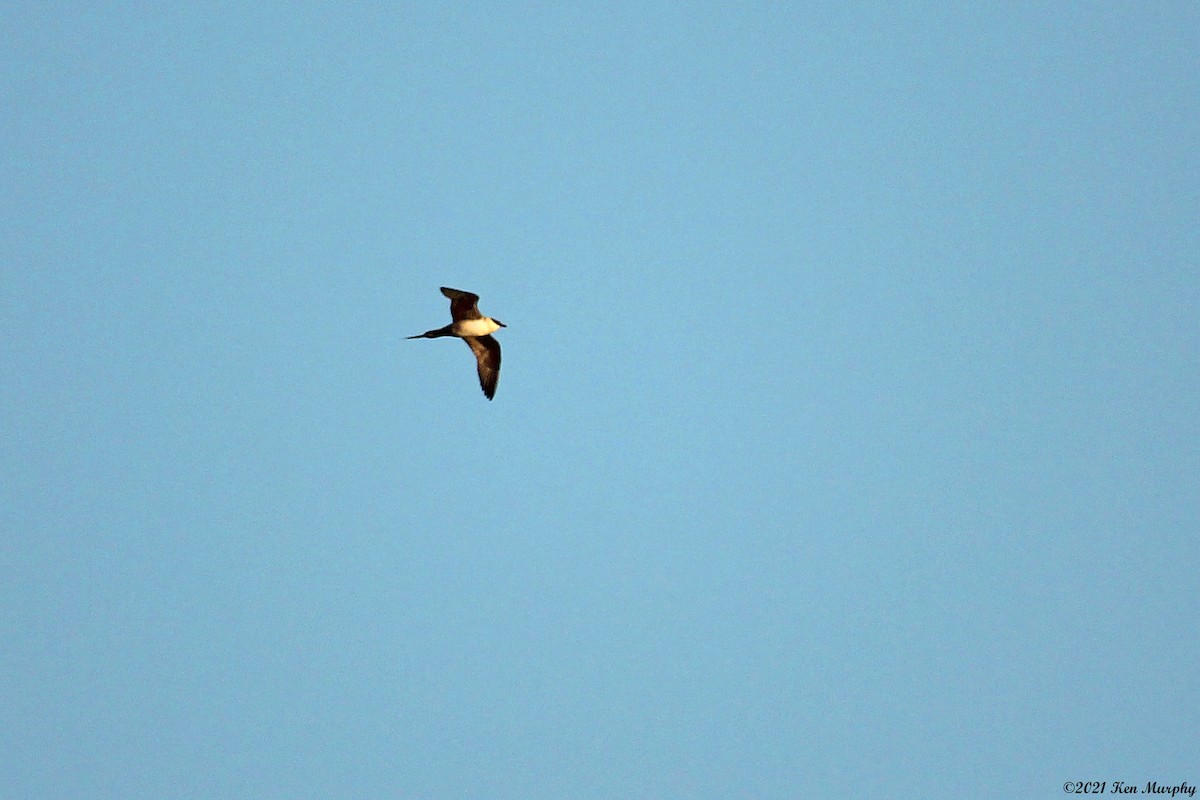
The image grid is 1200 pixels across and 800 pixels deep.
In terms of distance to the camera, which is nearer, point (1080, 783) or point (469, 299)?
point (469, 299)

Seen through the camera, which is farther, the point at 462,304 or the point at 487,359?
the point at 487,359

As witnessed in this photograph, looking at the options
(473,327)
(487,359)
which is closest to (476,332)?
(473,327)

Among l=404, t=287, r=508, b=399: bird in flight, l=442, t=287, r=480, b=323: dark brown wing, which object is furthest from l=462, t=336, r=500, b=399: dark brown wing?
l=442, t=287, r=480, b=323: dark brown wing

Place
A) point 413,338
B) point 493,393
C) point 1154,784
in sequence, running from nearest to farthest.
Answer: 1. point 413,338
2. point 493,393
3. point 1154,784

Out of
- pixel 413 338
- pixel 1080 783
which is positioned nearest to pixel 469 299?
pixel 413 338

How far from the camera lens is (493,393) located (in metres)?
39.4

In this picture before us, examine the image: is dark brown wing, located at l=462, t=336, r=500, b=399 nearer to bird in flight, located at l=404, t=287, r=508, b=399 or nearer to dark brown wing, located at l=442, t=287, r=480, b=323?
bird in flight, located at l=404, t=287, r=508, b=399

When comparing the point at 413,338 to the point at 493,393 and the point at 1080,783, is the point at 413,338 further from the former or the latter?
the point at 1080,783

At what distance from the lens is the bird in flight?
37219mm

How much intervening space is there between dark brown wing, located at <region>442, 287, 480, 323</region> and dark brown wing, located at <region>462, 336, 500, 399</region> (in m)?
1.53

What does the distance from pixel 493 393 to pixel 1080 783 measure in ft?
87.6

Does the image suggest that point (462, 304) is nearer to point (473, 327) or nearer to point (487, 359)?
point (473, 327)

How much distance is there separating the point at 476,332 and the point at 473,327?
30 cm

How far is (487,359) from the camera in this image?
3953cm
